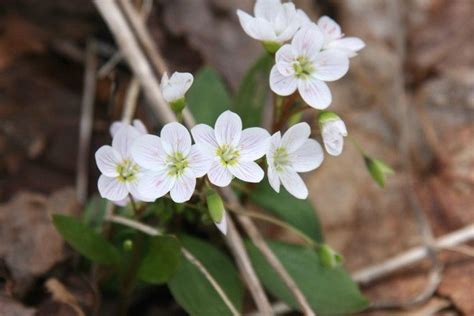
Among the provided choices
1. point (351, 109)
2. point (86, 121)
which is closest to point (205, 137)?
point (86, 121)

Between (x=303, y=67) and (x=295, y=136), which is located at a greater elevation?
(x=303, y=67)

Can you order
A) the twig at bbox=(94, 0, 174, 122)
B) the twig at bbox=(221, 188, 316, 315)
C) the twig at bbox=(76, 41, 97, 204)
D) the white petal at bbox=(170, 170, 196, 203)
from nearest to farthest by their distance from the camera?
the white petal at bbox=(170, 170, 196, 203), the twig at bbox=(221, 188, 316, 315), the twig at bbox=(94, 0, 174, 122), the twig at bbox=(76, 41, 97, 204)

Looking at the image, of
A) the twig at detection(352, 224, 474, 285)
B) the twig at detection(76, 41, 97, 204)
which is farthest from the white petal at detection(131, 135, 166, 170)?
the twig at detection(352, 224, 474, 285)

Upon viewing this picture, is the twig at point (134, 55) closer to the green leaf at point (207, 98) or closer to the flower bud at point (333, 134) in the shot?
the green leaf at point (207, 98)

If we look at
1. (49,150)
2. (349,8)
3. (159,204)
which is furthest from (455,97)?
(49,150)

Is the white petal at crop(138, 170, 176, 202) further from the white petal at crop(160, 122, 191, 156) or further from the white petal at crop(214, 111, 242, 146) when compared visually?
the white petal at crop(214, 111, 242, 146)

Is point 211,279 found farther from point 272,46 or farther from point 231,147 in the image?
point 272,46
